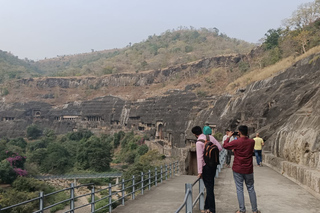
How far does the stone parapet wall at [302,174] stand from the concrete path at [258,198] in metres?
0.15

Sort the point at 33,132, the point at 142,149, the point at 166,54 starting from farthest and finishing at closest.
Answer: the point at 166,54 → the point at 33,132 → the point at 142,149

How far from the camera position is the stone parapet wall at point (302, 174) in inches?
269

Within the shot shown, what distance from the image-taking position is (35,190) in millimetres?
29078

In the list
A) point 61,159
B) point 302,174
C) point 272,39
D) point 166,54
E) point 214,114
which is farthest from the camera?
point 166,54

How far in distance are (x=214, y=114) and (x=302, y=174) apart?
30708mm

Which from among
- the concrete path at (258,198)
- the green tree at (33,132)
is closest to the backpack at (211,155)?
the concrete path at (258,198)

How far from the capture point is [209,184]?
210 inches

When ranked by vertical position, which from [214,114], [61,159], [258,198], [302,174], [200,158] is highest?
[214,114]

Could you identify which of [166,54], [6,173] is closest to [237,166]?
Answer: [6,173]

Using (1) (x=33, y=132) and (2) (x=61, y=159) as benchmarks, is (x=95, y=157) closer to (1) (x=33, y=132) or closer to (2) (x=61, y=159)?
(2) (x=61, y=159)

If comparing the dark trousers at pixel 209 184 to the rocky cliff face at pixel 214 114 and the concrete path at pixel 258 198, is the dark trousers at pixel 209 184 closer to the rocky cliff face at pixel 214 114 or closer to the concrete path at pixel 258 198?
the concrete path at pixel 258 198

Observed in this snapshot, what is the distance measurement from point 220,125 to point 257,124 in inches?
321

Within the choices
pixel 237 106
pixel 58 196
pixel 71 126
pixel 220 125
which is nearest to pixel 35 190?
pixel 58 196

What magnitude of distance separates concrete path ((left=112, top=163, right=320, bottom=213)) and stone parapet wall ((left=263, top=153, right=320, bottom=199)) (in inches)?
5.9
